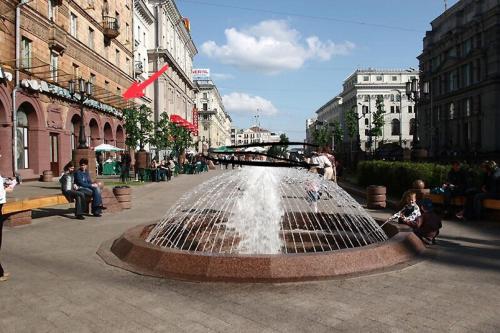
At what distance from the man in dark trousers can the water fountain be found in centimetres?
329

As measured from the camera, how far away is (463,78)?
231 ft

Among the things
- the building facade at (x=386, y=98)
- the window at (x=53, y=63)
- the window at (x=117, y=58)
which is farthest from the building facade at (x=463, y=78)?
the window at (x=53, y=63)

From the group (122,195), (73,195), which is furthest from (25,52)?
(73,195)

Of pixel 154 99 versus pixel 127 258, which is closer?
pixel 127 258

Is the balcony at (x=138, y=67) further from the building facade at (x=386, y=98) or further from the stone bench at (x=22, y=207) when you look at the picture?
the building facade at (x=386, y=98)

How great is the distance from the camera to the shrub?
14969mm

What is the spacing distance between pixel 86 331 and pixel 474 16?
72.5 meters

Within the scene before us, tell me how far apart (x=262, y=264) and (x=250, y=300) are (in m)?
0.85

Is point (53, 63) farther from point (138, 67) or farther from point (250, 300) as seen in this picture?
point (250, 300)

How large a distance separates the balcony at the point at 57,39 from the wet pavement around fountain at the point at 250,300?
24.5 metres

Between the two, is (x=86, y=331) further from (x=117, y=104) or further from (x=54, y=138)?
(x=117, y=104)

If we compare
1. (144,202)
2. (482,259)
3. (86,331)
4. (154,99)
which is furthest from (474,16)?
(86,331)

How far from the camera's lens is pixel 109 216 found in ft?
42.9

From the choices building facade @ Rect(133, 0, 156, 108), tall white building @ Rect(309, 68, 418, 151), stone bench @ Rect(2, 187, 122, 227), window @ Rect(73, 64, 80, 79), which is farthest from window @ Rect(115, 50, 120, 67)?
tall white building @ Rect(309, 68, 418, 151)
